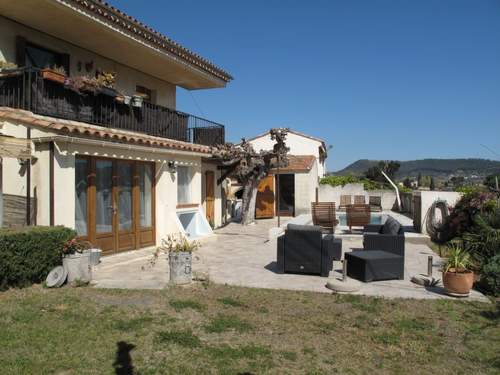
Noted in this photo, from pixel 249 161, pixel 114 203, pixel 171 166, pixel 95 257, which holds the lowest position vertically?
pixel 95 257

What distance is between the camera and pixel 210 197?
2086cm

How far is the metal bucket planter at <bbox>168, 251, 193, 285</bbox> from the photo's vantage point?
875cm

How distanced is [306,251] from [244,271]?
5.66ft

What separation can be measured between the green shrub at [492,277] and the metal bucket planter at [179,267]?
20.7 ft

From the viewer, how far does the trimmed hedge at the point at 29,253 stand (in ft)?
25.8

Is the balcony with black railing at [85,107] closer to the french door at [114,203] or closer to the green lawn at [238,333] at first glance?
the french door at [114,203]

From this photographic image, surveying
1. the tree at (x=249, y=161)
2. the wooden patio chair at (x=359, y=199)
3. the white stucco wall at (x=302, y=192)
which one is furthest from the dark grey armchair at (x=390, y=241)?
the wooden patio chair at (x=359, y=199)

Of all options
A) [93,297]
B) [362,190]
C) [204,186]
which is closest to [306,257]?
[93,297]

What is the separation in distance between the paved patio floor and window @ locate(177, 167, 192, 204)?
184 cm

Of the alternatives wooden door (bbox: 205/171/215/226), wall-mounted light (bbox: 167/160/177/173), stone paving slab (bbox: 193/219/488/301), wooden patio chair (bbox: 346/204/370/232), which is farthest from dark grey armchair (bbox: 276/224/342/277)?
wooden door (bbox: 205/171/215/226)

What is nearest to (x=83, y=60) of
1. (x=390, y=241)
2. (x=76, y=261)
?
(x=76, y=261)

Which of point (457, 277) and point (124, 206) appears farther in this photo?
point (124, 206)

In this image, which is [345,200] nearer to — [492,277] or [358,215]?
[358,215]

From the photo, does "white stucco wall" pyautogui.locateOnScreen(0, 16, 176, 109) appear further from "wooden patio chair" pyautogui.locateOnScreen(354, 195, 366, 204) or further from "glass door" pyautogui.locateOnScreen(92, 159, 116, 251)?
"wooden patio chair" pyautogui.locateOnScreen(354, 195, 366, 204)
